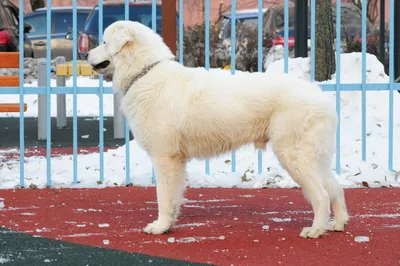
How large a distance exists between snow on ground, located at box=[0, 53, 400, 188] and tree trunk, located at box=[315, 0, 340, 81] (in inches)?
21.5

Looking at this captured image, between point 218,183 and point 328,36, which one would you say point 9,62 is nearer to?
point 218,183

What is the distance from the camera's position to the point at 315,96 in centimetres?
739

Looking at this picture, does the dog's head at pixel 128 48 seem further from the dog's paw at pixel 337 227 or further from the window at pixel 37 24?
the window at pixel 37 24

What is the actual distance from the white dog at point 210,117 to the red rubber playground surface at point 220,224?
30cm

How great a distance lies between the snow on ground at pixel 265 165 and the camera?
33.8ft

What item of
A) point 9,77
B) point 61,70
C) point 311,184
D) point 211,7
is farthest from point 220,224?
point 211,7

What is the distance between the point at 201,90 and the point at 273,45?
16435mm

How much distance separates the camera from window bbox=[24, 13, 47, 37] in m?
31.0

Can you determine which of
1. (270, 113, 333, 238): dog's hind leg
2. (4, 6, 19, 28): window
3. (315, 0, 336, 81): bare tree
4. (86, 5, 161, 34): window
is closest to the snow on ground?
(315, 0, 336, 81): bare tree

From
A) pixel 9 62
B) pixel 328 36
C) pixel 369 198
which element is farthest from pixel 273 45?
pixel 369 198

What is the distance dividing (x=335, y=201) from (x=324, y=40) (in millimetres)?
6475

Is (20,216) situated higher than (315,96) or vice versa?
(315,96)

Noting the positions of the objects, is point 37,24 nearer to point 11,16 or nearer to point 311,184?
point 11,16

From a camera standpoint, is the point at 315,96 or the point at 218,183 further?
the point at 218,183
